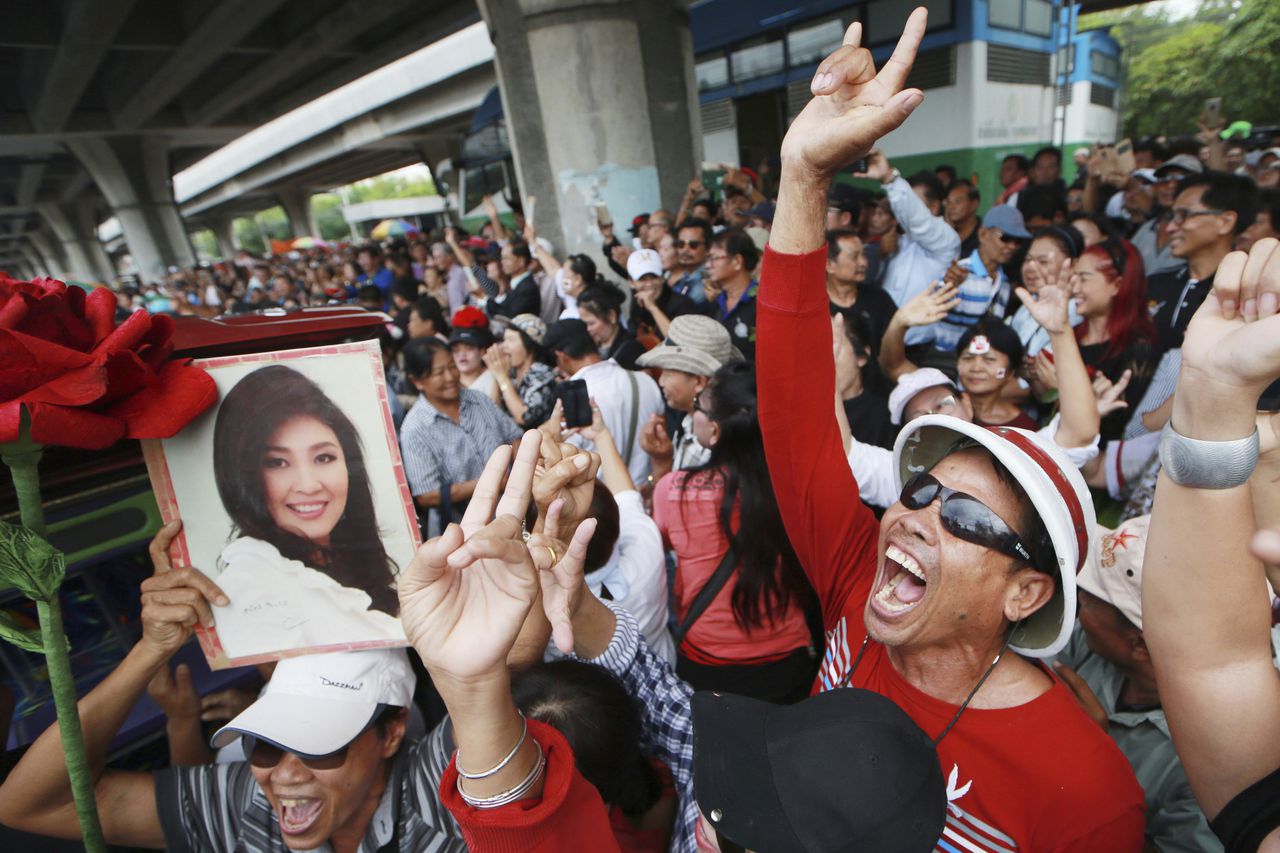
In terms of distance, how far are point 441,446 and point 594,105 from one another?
5352 mm

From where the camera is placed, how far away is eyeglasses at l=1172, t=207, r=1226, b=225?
3.15 meters

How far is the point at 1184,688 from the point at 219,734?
199cm

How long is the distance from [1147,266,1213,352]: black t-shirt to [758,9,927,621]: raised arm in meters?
2.33

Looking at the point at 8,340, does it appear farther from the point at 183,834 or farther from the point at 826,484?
the point at 826,484

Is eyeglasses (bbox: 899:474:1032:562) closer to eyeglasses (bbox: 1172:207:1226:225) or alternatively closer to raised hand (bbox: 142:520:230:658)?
raised hand (bbox: 142:520:230:658)

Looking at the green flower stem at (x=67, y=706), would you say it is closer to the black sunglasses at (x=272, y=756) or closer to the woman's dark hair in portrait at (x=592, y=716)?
the black sunglasses at (x=272, y=756)

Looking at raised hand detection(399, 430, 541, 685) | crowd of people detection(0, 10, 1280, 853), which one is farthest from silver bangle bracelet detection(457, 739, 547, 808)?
raised hand detection(399, 430, 541, 685)

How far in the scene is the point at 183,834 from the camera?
62.2 inches

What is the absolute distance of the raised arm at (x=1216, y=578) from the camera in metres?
0.84

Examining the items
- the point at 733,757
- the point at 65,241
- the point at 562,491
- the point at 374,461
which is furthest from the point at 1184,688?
the point at 65,241

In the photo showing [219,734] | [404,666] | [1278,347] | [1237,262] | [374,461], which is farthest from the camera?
[404,666]

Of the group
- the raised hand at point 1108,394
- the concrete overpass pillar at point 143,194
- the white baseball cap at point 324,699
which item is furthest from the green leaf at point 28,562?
the concrete overpass pillar at point 143,194

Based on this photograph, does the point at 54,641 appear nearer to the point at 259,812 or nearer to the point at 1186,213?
the point at 259,812

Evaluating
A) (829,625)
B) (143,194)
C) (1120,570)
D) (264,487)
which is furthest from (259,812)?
(143,194)
